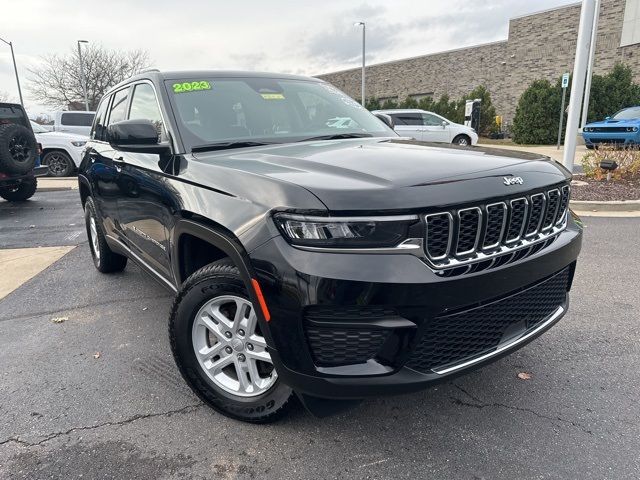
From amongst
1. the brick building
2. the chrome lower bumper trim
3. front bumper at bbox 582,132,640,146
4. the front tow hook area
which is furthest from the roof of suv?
the brick building

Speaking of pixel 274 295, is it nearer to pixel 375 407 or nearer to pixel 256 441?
pixel 256 441

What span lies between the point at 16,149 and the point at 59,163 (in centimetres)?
461

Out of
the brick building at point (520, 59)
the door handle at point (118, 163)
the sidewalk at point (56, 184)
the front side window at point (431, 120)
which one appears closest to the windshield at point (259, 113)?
the door handle at point (118, 163)

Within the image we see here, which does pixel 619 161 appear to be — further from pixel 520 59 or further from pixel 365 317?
pixel 520 59

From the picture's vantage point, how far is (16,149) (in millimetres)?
8648

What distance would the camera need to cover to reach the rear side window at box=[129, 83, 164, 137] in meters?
3.04

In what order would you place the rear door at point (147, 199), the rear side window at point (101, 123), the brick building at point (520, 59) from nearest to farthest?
the rear door at point (147, 199), the rear side window at point (101, 123), the brick building at point (520, 59)

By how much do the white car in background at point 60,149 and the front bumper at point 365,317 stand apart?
12272 mm

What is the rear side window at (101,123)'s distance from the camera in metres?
4.49

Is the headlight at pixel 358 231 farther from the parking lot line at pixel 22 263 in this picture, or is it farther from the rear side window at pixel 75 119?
the rear side window at pixel 75 119

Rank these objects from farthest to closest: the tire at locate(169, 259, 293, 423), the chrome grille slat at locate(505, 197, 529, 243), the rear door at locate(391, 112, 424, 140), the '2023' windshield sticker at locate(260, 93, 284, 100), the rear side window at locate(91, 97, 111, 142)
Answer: the rear door at locate(391, 112, 424, 140), the rear side window at locate(91, 97, 111, 142), the '2023' windshield sticker at locate(260, 93, 284, 100), the tire at locate(169, 259, 293, 423), the chrome grille slat at locate(505, 197, 529, 243)

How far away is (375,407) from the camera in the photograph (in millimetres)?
2541

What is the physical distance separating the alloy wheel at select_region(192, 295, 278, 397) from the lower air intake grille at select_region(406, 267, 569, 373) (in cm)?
74

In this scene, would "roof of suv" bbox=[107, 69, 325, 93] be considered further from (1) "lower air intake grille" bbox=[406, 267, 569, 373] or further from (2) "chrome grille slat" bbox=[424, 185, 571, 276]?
(1) "lower air intake grille" bbox=[406, 267, 569, 373]
